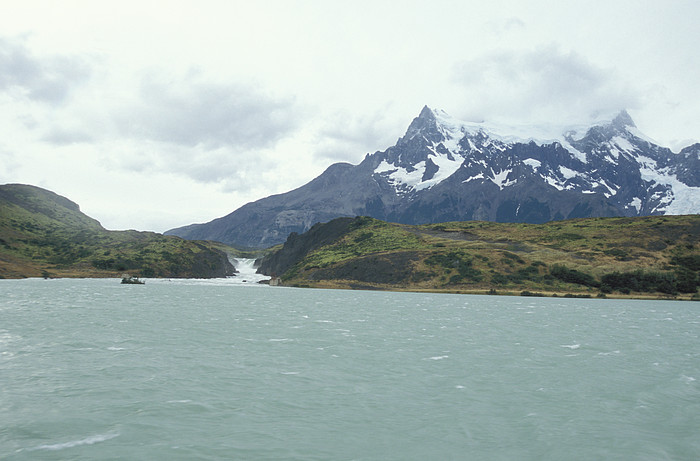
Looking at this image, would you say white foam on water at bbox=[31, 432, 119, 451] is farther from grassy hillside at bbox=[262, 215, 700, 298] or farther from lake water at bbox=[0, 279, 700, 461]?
grassy hillside at bbox=[262, 215, 700, 298]

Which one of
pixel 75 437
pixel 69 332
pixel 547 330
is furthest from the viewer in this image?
pixel 547 330

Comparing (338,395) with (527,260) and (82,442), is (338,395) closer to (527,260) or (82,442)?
(82,442)

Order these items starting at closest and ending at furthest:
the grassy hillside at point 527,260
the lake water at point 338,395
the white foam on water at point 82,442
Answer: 1. the white foam on water at point 82,442
2. the lake water at point 338,395
3. the grassy hillside at point 527,260

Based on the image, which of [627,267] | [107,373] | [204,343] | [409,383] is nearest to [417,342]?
[409,383]

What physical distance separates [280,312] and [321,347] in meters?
24.9

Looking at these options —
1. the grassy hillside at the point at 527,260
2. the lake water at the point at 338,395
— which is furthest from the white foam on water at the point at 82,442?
the grassy hillside at the point at 527,260

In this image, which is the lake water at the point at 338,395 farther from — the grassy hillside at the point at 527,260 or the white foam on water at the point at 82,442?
the grassy hillside at the point at 527,260

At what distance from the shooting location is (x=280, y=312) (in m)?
54.5

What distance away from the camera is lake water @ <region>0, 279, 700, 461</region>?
1358 centimetres

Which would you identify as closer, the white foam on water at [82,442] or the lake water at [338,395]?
the white foam on water at [82,442]

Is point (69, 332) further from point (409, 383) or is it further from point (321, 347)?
point (409, 383)

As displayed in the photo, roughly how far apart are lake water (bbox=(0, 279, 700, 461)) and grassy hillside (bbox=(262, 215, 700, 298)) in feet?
245

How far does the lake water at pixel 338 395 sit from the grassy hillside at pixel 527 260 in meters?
74.8

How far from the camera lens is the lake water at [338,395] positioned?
13.6 m
